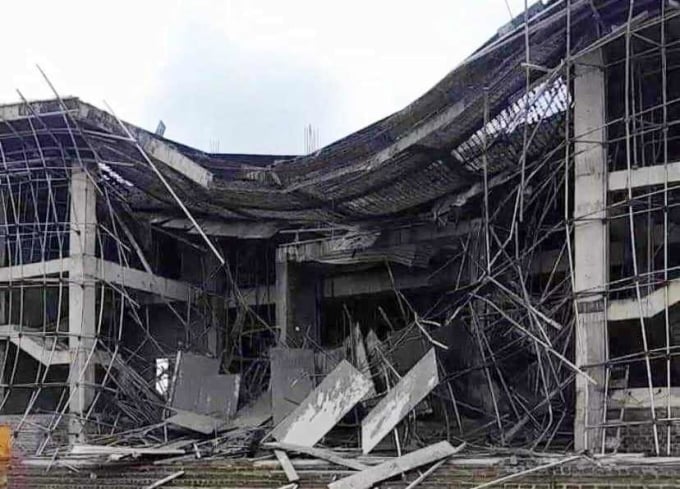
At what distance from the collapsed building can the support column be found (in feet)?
0.12

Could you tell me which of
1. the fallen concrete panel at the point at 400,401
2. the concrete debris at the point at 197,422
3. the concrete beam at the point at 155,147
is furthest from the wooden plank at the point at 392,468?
the concrete beam at the point at 155,147

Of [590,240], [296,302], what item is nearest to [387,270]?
[296,302]

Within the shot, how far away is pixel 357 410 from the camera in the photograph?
13836 millimetres

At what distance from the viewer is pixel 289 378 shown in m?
14.6

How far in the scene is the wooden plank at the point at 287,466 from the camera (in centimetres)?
1145

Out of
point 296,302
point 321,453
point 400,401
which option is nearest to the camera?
point 321,453

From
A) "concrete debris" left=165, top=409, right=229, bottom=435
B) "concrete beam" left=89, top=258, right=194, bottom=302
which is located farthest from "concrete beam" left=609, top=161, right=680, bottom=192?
"concrete beam" left=89, top=258, right=194, bottom=302

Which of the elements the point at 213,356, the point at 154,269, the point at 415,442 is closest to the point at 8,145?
the point at 154,269

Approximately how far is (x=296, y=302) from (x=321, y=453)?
5761mm

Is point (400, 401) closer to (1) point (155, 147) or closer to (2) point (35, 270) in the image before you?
(1) point (155, 147)

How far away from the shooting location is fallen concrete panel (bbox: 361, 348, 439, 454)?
40.4 feet

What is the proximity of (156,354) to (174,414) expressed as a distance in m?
3.22

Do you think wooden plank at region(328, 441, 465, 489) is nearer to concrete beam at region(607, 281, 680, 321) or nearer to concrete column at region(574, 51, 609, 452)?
concrete column at region(574, 51, 609, 452)

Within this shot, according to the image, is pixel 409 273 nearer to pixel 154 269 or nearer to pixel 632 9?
pixel 154 269
